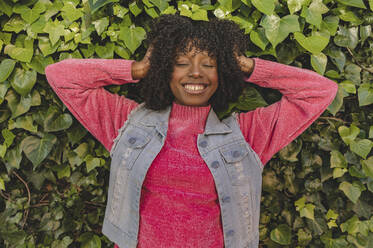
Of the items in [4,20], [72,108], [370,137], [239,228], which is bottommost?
[239,228]

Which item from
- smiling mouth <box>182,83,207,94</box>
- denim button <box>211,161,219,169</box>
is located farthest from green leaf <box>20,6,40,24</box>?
denim button <box>211,161,219,169</box>

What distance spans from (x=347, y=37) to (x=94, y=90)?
1.20 metres

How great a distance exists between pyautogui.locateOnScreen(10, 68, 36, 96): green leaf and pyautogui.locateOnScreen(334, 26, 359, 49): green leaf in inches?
57.4

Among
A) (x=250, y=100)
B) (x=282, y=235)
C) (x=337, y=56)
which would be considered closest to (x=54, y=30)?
(x=250, y=100)

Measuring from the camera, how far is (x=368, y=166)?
1.61 metres

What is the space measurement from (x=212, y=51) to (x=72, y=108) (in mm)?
643

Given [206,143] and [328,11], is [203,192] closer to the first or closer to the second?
[206,143]

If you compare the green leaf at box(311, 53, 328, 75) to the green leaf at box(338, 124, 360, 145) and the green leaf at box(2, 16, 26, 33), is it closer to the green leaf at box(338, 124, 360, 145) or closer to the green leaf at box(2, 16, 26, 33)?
the green leaf at box(338, 124, 360, 145)

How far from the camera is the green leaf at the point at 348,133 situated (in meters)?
1.59

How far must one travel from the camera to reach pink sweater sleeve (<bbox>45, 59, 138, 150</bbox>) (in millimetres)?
1293

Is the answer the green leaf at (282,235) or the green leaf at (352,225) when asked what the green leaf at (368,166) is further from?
the green leaf at (282,235)

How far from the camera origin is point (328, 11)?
4.89ft

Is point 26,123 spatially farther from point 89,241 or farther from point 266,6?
point 266,6

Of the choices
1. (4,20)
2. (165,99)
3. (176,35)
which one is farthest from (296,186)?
(4,20)
